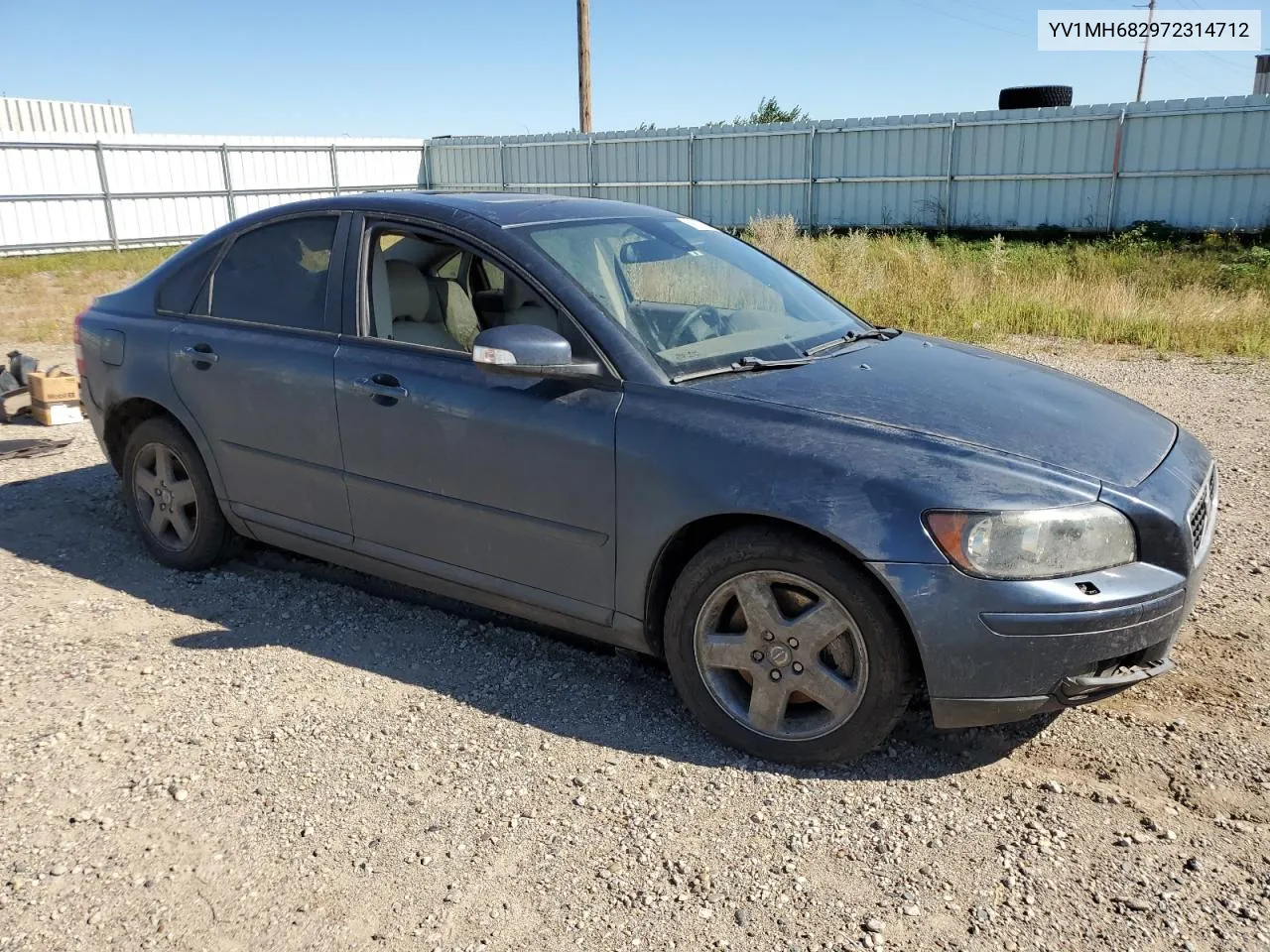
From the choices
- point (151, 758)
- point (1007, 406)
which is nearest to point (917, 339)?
point (1007, 406)

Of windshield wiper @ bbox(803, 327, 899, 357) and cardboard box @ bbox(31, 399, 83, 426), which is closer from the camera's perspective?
windshield wiper @ bbox(803, 327, 899, 357)

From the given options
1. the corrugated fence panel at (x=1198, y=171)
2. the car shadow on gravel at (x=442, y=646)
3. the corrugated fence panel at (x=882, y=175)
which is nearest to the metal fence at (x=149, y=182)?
the corrugated fence panel at (x=882, y=175)

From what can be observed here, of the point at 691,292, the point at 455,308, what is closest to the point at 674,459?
the point at 691,292

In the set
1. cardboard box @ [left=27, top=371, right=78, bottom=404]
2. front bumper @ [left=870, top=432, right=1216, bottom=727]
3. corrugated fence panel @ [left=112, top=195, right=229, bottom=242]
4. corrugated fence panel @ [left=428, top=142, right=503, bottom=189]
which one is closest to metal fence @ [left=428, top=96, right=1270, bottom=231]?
corrugated fence panel @ [left=428, top=142, right=503, bottom=189]

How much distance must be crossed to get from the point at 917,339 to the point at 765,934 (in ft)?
8.63

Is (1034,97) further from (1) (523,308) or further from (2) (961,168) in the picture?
(1) (523,308)

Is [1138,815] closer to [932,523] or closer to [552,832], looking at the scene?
[932,523]

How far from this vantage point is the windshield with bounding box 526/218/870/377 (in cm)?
358

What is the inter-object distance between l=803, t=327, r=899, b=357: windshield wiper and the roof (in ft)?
3.31

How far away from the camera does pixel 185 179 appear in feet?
82.9

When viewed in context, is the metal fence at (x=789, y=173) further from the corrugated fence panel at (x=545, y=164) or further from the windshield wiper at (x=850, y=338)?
the windshield wiper at (x=850, y=338)

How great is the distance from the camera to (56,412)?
771 centimetres

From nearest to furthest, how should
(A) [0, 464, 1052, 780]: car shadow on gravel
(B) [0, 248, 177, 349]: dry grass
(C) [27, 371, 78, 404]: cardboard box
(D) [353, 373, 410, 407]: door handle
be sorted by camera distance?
1. (A) [0, 464, 1052, 780]: car shadow on gravel
2. (D) [353, 373, 410, 407]: door handle
3. (C) [27, 371, 78, 404]: cardboard box
4. (B) [0, 248, 177, 349]: dry grass

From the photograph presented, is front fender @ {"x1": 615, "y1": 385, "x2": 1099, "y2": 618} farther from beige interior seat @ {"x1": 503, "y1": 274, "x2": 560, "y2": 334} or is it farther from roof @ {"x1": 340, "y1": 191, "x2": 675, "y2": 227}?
roof @ {"x1": 340, "y1": 191, "x2": 675, "y2": 227}
